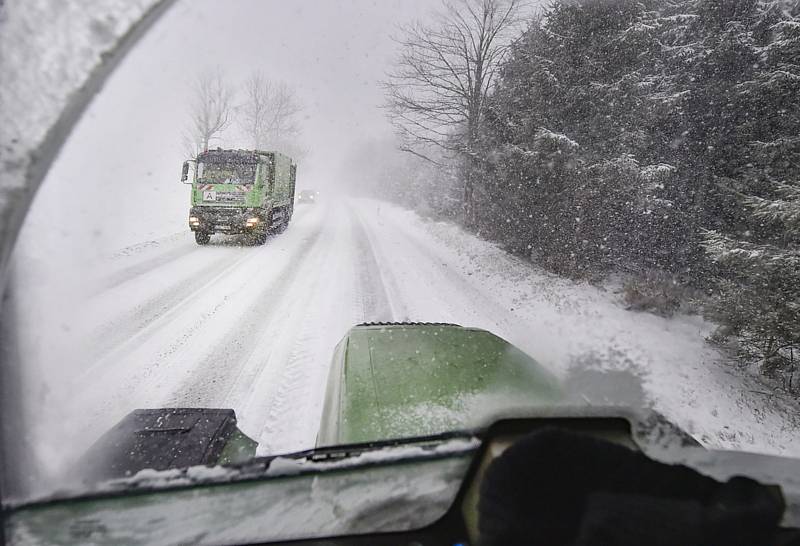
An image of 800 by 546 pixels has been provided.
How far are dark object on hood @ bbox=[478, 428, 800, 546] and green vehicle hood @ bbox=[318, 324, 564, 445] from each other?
2.00 feet

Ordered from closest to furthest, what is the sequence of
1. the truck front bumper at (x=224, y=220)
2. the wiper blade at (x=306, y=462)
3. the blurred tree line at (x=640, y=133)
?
the wiper blade at (x=306, y=462)
the blurred tree line at (x=640, y=133)
the truck front bumper at (x=224, y=220)

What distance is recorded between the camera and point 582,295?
786 cm

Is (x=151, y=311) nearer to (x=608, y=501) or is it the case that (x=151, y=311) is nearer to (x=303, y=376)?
(x=303, y=376)

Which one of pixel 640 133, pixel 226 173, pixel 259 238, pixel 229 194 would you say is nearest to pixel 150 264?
pixel 229 194

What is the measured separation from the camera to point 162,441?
5.43 feet

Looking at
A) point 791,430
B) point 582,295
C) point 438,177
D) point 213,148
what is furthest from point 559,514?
point 438,177

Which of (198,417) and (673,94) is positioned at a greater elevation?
(673,94)

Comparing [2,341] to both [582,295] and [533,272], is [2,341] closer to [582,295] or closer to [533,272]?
[582,295]

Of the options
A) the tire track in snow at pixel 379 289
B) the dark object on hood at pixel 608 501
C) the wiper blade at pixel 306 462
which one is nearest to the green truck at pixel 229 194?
the tire track in snow at pixel 379 289

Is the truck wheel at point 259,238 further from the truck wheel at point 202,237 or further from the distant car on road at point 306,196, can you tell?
the distant car on road at point 306,196

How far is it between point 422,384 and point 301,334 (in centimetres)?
389

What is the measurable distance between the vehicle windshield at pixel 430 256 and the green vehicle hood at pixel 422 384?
0.7 inches

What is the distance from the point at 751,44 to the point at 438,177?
19985 millimetres

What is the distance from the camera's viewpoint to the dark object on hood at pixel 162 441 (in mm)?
1324
